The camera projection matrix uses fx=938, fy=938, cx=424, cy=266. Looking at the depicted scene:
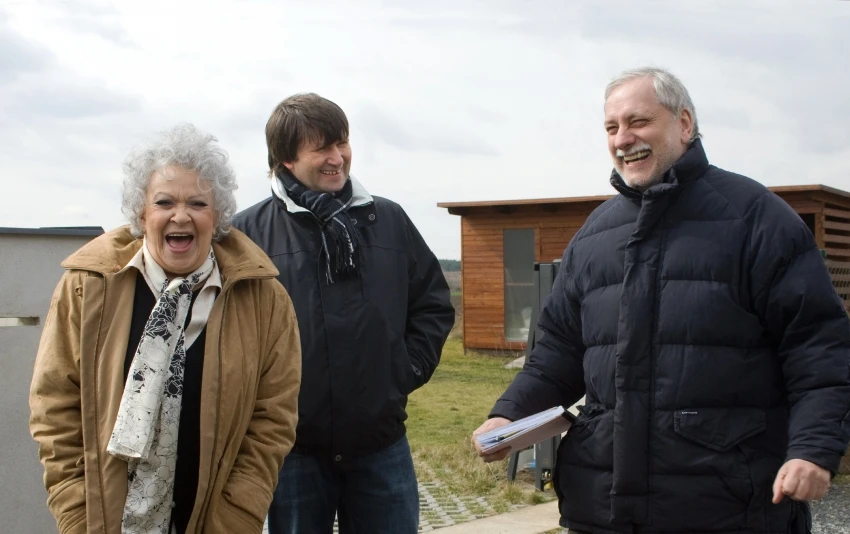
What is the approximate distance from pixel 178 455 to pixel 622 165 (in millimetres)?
1536

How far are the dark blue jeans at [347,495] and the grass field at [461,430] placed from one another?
12.8 ft

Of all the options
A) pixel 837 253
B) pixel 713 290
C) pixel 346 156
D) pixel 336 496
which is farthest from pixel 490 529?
pixel 837 253

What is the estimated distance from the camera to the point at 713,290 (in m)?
2.56

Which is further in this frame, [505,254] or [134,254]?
[505,254]

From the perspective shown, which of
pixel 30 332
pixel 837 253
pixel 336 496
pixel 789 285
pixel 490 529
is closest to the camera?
pixel 789 285

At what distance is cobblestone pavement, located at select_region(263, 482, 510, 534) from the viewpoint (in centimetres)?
664

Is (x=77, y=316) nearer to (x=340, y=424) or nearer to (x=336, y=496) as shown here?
(x=340, y=424)

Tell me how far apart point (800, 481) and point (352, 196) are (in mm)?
1766

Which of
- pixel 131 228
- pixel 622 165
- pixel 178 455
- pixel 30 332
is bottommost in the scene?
pixel 178 455

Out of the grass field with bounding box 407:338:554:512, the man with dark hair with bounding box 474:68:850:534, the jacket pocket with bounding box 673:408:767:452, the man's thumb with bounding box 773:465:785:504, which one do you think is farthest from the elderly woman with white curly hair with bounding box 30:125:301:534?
the grass field with bounding box 407:338:554:512

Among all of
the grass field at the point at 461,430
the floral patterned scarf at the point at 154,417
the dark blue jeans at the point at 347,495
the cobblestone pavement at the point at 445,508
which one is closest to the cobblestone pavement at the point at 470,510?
the cobblestone pavement at the point at 445,508

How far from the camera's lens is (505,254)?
66.7 ft

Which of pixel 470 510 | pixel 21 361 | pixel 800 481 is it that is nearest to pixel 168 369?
pixel 800 481

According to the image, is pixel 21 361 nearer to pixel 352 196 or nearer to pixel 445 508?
pixel 352 196
